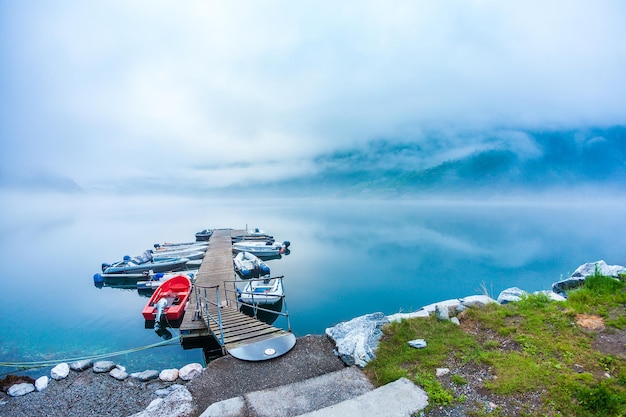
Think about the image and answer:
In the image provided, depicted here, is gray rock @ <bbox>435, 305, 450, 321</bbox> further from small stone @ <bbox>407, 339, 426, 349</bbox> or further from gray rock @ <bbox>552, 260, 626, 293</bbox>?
gray rock @ <bbox>552, 260, 626, 293</bbox>

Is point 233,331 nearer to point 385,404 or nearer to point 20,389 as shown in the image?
point 385,404

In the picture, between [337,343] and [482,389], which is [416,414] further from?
[337,343]

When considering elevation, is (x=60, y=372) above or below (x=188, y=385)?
below

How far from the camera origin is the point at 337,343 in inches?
298

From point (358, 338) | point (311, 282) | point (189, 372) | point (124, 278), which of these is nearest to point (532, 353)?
point (358, 338)

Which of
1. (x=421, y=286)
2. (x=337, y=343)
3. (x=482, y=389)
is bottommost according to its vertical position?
(x=421, y=286)

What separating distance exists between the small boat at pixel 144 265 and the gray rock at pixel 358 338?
26828 mm

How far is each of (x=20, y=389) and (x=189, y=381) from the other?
6250 mm

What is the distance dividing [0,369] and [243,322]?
37.2ft

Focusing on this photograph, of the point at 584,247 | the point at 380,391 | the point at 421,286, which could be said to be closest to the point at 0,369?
the point at 380,391

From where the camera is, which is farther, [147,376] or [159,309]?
[159,309]

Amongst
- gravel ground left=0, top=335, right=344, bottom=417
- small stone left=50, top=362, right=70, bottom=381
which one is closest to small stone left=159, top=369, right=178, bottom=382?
gravel ground left=0, top=335, right=344, bottom=417

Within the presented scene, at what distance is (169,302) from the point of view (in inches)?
647

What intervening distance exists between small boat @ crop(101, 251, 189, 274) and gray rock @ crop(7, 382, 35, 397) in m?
21.0
